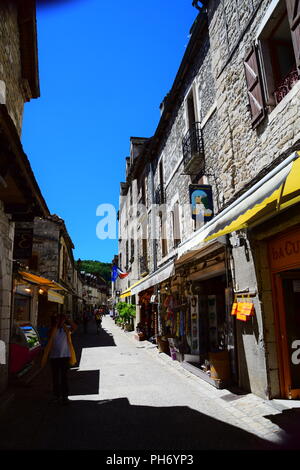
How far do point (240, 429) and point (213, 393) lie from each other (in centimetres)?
204

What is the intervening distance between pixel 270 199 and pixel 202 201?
4.66m

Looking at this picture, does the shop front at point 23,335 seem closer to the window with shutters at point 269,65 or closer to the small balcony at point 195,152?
the small balcony at point 195,152

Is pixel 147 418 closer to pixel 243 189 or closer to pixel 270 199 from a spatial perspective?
pixel 270 199

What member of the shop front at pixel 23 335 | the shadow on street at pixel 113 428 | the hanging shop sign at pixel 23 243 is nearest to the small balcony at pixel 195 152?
the hanging shop sign at pixel 23 243

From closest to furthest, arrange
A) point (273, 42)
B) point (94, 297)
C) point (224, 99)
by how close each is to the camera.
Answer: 1. point (273, 42)
2. point (224, 99)
3. point (94, 297)

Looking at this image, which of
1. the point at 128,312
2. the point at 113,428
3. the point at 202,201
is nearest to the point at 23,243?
the point at 202,201

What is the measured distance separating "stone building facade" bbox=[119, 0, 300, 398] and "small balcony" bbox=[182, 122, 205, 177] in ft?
0.11

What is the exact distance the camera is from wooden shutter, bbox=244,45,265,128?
20.3 feet

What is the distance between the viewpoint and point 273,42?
6402mm

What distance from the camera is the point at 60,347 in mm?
6094

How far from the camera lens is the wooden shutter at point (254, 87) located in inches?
244

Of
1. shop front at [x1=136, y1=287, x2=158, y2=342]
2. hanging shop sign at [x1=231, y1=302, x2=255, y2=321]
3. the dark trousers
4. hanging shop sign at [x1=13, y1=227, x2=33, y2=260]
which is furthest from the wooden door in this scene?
shop front at [x1=136, y1=287, x2=158, y2=342]
